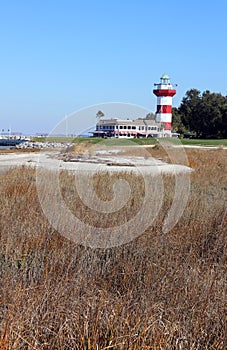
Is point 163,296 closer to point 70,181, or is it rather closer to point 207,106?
point 70,181

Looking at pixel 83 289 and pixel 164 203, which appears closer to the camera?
pixel 83 289

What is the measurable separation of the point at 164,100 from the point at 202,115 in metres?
5.44

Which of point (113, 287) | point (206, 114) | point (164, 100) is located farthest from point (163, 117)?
point (113, 287)

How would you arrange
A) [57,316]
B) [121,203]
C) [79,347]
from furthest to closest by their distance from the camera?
[121,203]
[57,316]
[79,347]

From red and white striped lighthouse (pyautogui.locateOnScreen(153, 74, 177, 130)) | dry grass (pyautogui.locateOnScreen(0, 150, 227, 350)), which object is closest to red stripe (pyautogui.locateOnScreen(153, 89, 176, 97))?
red and white striped lighthouse (pyautogui.locateOnScreen(153, 74, 177, 130))

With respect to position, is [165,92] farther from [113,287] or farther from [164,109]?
[113,287]

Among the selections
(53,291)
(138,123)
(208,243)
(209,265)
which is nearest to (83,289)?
(53,291)

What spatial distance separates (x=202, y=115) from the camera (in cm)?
5466

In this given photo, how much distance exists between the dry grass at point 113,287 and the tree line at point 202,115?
165 ft

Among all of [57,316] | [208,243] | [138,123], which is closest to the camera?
[57,316]

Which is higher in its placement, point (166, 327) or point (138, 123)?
point (138, 123)

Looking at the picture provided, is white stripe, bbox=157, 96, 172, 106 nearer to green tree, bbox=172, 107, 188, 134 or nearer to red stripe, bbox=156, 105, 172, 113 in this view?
red stripe, bbox=156, 105, 172, 113

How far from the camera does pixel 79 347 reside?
2.17 m

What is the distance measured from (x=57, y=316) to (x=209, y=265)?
1738 mm
